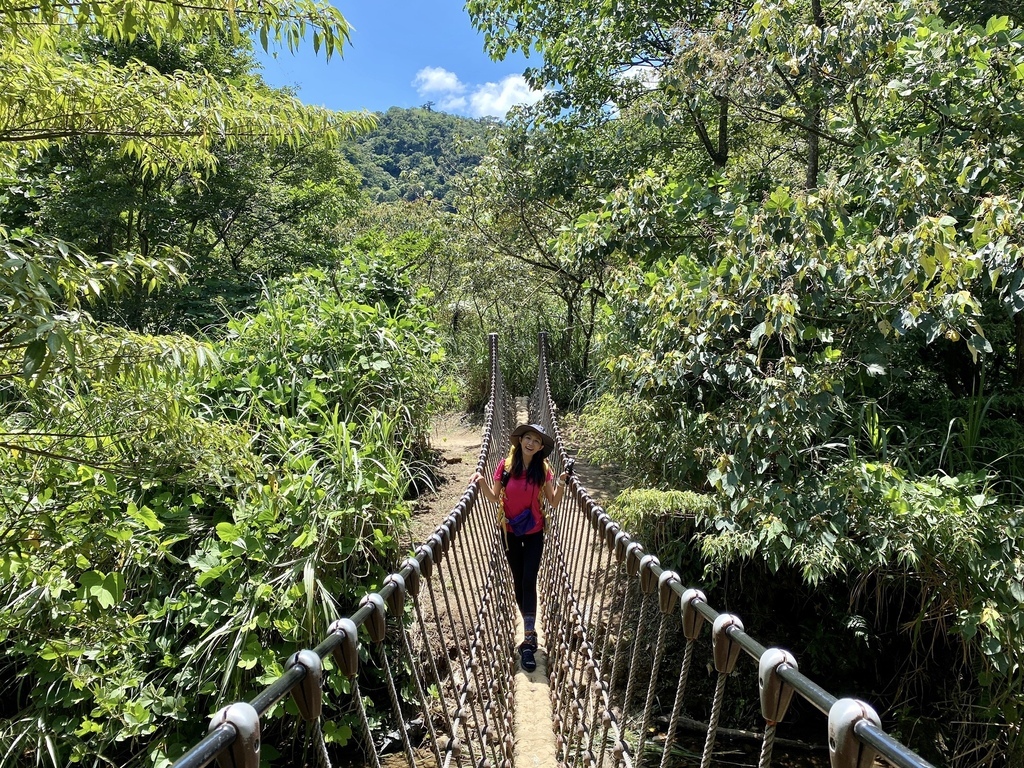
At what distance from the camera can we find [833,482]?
2377 mm

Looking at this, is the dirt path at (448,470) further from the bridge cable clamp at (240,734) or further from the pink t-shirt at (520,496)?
the bridge cable clamp at (240,734)

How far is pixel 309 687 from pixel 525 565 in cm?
214

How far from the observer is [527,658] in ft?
9.79

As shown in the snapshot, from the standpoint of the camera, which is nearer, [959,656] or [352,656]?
[352,656]

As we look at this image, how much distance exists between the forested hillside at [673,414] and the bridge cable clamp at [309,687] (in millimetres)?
814

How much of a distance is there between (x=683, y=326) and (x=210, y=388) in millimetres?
2675

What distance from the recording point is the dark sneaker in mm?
2975

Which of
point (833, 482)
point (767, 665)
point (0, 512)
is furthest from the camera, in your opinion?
point (833, 482)

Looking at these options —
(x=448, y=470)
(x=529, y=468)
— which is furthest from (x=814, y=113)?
(x=448, y=470)

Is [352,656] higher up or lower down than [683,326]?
lower down

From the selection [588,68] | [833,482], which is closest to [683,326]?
[833,482]

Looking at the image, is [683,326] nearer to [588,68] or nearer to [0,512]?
[0,512]

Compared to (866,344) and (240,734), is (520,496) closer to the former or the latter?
(866,344)

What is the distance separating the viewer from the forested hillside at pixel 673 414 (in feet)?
6.46
